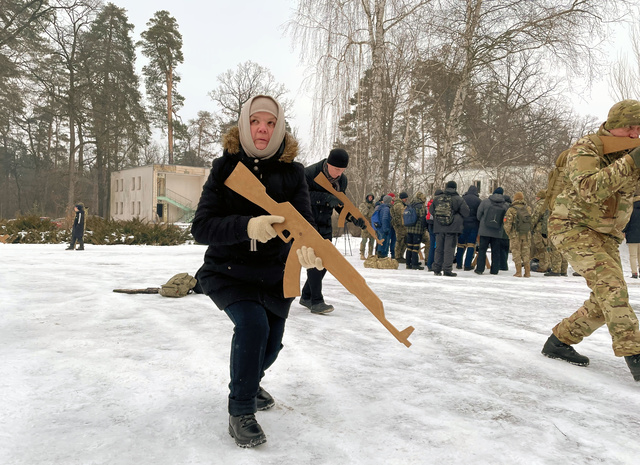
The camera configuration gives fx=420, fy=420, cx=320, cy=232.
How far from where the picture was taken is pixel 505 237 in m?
9.84

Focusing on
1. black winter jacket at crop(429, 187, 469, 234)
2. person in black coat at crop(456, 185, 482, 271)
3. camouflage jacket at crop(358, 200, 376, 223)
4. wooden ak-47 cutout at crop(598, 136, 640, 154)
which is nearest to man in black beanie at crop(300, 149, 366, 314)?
wooden ak-47 cutout at crop(598, 136, 640, 154)

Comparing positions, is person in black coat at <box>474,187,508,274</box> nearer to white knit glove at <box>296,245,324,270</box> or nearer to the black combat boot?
the black combat boot

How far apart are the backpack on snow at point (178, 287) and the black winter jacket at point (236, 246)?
367cm

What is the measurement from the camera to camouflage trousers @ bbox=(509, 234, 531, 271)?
9270 millimetres

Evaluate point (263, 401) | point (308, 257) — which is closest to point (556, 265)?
point (263, 401)

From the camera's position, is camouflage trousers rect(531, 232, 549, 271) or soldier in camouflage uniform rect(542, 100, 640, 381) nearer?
soldier in camouflage uniform rect(542, 100, 640, 381)

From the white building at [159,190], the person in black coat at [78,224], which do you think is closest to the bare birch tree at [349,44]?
the person in black coat at [78,224]

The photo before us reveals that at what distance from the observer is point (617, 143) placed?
3.01m

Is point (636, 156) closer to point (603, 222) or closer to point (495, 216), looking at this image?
point (603, 222)

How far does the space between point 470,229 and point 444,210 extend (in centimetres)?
181

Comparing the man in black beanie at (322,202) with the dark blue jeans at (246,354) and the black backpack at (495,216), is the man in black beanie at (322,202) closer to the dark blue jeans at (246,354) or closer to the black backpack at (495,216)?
the dark blue jeans at (246,354)

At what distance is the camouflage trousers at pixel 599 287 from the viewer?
2.90 m

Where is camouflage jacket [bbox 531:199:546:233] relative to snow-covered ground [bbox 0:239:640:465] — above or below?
above

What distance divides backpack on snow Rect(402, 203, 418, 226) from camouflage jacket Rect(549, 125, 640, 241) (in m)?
6.93
